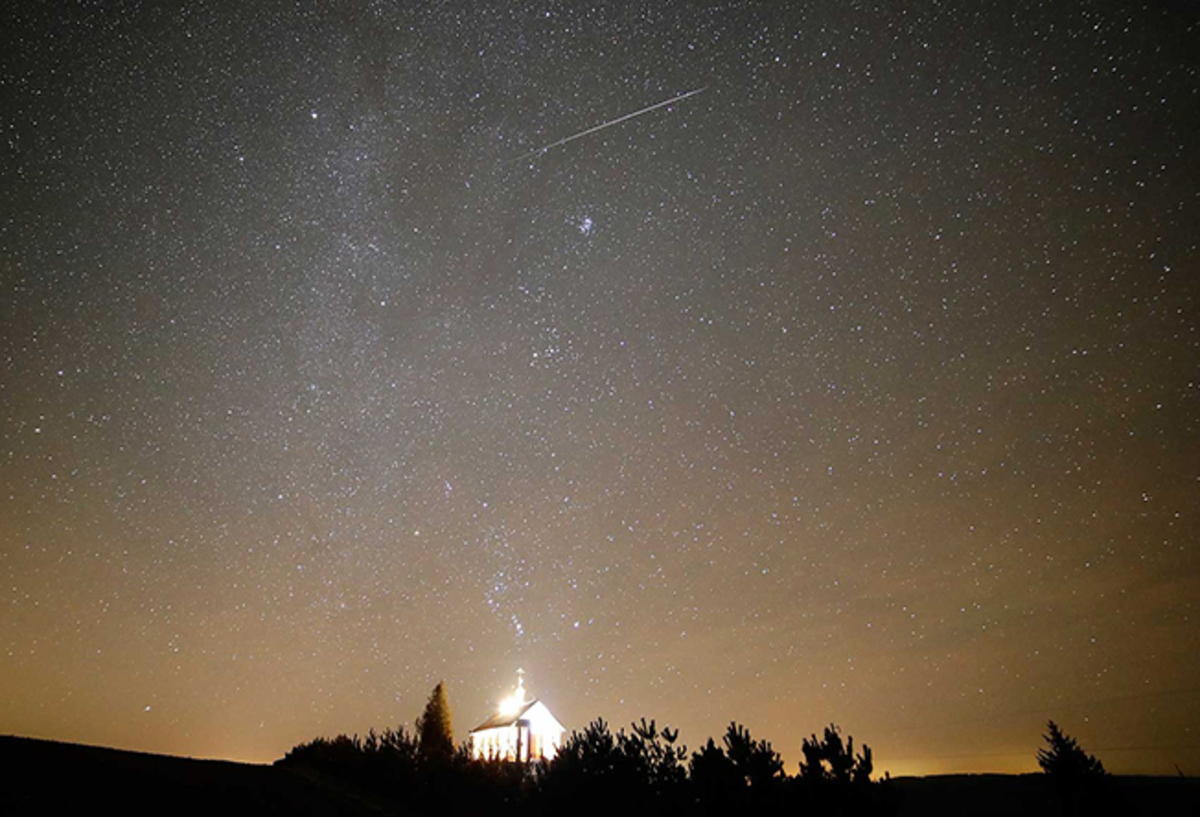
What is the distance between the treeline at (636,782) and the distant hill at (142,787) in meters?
1.22

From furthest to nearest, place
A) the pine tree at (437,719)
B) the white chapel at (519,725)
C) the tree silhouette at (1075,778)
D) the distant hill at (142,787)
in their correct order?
1. the white chapel at (519,725)
2. the pine tree at (437,719)
3. the tree silhouette at (1075,778)
4. the distant hill at (142,787)

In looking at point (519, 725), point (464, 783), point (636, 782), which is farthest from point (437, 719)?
point (636, 782)

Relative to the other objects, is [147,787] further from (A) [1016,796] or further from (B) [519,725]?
(B) [519,725]

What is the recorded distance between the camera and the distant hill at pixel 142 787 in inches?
282

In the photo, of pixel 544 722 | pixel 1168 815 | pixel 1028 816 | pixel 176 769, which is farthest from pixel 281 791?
pixel 544 722

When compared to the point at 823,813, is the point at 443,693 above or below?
above

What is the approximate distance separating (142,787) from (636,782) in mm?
6762

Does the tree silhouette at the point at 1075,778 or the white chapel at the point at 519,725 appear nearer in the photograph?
the tree silhouette at the point at 1075,778

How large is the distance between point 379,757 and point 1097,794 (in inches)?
686

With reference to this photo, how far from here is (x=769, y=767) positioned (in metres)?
7.67

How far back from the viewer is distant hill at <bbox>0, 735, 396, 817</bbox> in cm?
715

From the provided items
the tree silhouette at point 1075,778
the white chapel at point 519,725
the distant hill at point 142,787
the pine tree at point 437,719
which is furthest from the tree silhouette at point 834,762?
the white chapel at point 519,725

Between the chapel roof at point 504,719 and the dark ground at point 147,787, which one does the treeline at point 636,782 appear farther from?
the chapel roof at point 504,719

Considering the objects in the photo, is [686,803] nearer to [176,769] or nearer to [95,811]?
[95,811]
